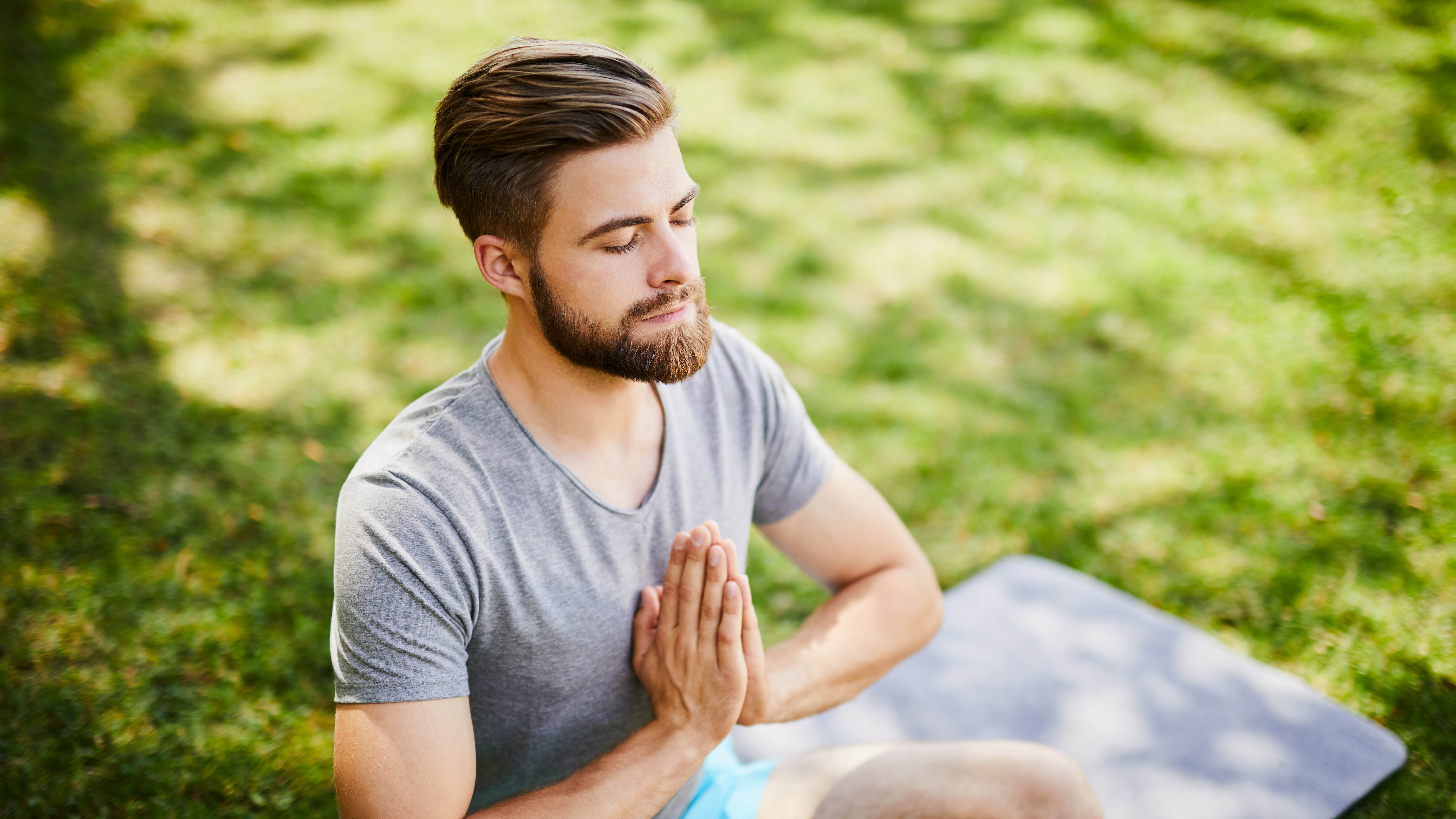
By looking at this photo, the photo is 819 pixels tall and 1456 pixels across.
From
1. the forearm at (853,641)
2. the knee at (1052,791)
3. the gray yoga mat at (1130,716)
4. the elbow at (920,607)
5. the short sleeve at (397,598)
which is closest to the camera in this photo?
the short sleeve at (397,598)

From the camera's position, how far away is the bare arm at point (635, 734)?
4.89 ft

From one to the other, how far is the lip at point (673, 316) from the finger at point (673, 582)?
16.3 inches

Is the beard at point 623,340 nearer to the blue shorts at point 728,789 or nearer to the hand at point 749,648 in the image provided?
the hand at point 749,648

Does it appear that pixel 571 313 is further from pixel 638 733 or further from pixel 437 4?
pixel 437 4

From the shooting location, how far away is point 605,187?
170 centimetres

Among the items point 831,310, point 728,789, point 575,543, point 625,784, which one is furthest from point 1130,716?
point 831,310

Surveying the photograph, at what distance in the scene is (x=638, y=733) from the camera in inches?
70.6

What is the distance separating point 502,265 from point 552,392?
0.89 ft

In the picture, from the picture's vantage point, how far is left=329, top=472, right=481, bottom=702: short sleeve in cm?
149

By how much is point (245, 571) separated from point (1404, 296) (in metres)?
5.67

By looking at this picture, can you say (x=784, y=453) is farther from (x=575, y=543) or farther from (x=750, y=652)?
(x=575, y=543)

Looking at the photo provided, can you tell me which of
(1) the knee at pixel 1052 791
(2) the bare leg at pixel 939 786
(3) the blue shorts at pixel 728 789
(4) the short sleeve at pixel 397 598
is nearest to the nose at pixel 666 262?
(4) the short sleeve at pixel 397 598

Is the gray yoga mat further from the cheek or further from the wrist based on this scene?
the cheek

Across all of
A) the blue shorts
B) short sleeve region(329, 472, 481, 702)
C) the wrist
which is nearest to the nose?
short sleeve region(329, 472, 481, 702)
